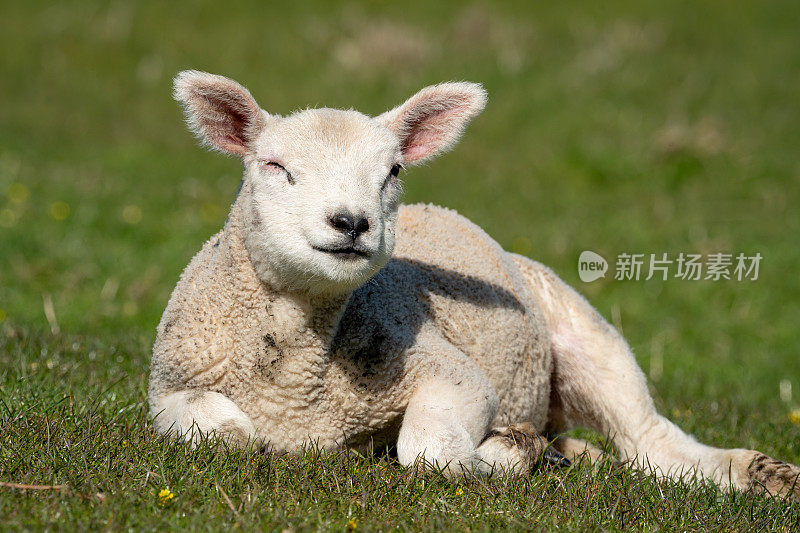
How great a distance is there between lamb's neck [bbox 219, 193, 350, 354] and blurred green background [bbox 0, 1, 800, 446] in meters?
1.04

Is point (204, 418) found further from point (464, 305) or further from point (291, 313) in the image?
point (464, 305)

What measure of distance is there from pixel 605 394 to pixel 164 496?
2.68m

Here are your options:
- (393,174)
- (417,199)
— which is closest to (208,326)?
(393,174)

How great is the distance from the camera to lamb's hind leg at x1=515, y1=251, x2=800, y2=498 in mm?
4735

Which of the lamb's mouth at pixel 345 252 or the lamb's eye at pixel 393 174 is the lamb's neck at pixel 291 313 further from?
the lamb's eye at pixel 393 174

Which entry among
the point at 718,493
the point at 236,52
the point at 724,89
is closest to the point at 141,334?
the point at 718,493

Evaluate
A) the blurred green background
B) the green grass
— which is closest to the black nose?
the green grass

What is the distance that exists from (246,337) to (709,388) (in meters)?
4.65

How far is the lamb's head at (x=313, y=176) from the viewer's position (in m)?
3.39

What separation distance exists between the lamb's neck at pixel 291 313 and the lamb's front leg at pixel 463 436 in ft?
1.50

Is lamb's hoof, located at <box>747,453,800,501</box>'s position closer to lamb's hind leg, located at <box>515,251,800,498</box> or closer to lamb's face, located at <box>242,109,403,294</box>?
lamb's hind leg, located at <box>515,251,800,498</box>

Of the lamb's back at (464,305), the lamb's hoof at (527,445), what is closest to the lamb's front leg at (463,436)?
the lamb's hoof at (527,445)

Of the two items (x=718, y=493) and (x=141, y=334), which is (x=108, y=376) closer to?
(x=141, y=334)

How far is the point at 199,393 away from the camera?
368 centimetres
